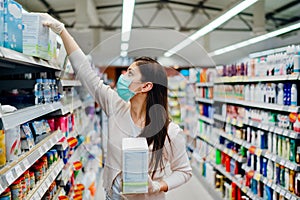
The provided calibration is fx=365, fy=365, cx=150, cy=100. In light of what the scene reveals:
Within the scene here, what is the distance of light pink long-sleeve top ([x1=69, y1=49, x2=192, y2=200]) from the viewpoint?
6.49 feet

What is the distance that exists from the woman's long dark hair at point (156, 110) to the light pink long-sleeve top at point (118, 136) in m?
0.06

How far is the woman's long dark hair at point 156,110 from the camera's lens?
1903 millimetres

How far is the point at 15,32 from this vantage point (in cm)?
173

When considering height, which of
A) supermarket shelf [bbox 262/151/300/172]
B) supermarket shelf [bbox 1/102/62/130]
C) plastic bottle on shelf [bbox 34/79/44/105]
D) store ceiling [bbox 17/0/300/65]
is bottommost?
supermarket shelf [bbox 262/151/300/172]

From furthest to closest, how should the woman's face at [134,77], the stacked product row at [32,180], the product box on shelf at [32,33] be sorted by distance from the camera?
the product box on shelf at [32,33] → the woman's face at [134,77] → the stacked product row at [32,180]

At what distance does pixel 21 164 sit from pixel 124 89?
62cm

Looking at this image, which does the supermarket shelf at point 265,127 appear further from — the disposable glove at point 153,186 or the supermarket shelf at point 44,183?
the supermarket shelf at point 44,183

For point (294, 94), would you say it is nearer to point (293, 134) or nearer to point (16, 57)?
point (293, 134)

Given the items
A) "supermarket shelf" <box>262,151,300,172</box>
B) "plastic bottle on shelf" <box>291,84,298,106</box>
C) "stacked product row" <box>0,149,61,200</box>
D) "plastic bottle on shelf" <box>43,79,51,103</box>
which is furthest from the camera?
"plastic bottle on shelf" <box>291,84,298,106</box>

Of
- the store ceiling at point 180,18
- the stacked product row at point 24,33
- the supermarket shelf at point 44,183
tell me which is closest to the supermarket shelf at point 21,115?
the stacked product row at point 24,33

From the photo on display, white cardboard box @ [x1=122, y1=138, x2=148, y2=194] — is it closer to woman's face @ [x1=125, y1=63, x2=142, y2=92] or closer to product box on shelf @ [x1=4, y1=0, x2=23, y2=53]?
woman's face @ [x1=125, y1=63, x2=142, y2=92]

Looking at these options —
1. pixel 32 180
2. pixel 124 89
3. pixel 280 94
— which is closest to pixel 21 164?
pixel 32 180

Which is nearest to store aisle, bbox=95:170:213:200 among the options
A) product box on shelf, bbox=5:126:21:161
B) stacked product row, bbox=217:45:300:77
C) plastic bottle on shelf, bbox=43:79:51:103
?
stacked product row, bbox=217:45:300:77

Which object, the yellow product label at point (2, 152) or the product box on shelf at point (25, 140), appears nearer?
the yellow product label at point (2, 152)
